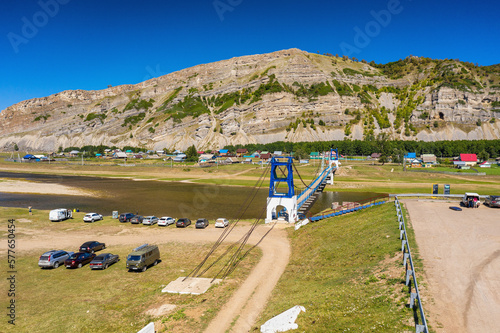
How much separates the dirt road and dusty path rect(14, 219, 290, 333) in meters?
8.98

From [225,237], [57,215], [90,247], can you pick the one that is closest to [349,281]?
[225,237]

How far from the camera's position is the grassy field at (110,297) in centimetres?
1520

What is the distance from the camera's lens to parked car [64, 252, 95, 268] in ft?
76.5

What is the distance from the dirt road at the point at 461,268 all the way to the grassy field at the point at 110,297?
444 inches

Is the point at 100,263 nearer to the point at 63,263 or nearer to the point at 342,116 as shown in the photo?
the point at 63,263

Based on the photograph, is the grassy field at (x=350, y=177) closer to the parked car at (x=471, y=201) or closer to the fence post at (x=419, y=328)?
the parked car at (x=471, y=201)

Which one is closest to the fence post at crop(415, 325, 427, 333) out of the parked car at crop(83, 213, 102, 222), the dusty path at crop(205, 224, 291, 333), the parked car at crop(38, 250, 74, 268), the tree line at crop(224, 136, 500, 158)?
the dusty path at crop(205, 224, 291, 333)

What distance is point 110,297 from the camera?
726 inches

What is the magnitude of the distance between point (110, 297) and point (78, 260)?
739cm

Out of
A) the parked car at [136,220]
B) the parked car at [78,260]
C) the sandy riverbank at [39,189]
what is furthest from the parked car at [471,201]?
the sandy riverbank at [39,189]

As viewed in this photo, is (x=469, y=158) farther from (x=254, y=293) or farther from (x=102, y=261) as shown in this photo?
(x=102, y=261)

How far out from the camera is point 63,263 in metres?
24.3

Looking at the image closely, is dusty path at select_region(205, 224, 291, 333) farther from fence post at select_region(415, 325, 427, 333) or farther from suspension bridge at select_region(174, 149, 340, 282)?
fence post at select_region(415, 325, 427, 333)

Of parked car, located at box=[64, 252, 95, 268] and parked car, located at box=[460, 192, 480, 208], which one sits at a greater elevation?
parked car, located at box=[460, 192, 480, 208]
